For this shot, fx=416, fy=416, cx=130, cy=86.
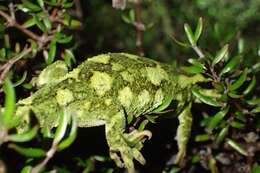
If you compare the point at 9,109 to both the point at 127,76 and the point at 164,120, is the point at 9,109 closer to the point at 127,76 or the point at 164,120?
the point at 127,76

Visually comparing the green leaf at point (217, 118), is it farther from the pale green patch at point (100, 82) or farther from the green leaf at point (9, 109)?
the green leaf at point (9, 109)

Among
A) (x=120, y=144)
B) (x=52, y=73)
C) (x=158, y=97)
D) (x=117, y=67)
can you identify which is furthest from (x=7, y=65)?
(x=158, y=97)

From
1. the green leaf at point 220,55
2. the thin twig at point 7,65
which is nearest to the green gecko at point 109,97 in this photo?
the thin twig at point 7,65

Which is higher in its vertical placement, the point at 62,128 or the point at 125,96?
the point at 125,96

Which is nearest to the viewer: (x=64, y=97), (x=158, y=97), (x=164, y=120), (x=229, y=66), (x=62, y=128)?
(x=62, y=128)

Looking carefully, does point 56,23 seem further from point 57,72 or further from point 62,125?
point 62,125
